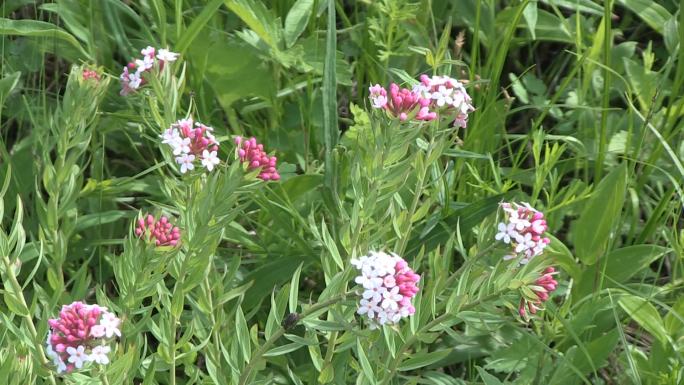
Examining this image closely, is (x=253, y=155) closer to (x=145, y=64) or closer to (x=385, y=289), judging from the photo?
(x=385, y=289)

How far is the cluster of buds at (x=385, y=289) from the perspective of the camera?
166 cm

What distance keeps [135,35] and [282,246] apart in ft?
3.39

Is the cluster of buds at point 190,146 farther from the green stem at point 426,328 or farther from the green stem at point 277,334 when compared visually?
the green stem at point 426,328

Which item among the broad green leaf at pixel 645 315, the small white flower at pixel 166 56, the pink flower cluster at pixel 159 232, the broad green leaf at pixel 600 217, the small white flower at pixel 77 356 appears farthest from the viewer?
the broad green leaf at pixel 600 217

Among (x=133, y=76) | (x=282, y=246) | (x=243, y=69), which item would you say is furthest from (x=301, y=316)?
(x=243, y=69)

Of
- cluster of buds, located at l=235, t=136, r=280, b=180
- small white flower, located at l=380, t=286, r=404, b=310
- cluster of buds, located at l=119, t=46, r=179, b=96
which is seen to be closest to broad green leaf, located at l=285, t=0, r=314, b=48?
cluster of buds, located at l=119, t=46, r=179, b=96

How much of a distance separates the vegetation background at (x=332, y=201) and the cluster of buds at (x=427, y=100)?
4cm

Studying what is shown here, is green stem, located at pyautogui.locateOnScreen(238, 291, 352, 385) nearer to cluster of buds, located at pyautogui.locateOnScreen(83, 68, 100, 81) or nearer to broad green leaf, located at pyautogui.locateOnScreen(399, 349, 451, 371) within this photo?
broad green leaf, located at pyautogui.locateOnScreen(399, 349, 451, 371)

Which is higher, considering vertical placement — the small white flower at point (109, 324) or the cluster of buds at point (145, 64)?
the cluster of buds at point (145, 64)

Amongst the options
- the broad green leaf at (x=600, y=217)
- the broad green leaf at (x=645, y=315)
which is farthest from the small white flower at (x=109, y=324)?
the broad green leaf at (x=600, y=217)

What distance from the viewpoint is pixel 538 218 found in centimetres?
192

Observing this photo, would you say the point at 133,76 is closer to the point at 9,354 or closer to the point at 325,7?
the point at 9,354

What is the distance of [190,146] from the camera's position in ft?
6.22

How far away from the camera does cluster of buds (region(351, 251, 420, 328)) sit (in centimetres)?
166
